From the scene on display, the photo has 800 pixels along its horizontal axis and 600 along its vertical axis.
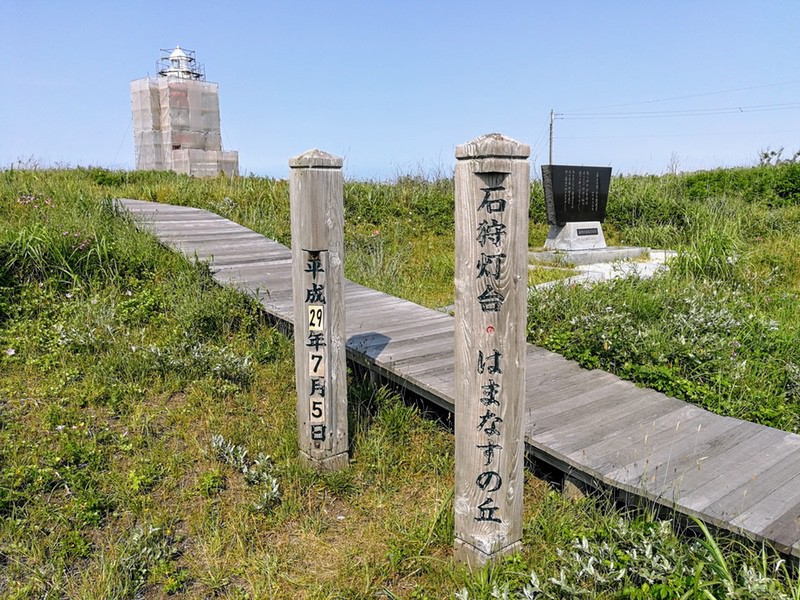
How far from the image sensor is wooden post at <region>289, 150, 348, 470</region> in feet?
11.1

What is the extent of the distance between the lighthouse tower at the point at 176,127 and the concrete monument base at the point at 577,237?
96.7 ft

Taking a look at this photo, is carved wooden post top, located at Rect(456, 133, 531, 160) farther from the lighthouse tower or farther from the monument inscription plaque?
the lighthouse tower

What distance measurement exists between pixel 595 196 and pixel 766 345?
6463 mm

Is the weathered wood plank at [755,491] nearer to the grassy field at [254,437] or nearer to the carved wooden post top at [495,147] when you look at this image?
the grassy field at [254,437]

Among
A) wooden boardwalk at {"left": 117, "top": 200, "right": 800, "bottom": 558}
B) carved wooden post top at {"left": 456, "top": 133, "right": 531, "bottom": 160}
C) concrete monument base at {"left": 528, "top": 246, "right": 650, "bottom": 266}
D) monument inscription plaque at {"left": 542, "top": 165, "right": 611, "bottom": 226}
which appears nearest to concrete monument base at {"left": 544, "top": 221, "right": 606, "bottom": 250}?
monument inscription plaque at {"left": 542, "top": 165, "right": 611, "bottom": 226}

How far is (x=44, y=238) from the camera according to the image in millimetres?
6102

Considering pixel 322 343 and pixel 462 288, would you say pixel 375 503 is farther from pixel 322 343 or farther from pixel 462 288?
pixel 462 288

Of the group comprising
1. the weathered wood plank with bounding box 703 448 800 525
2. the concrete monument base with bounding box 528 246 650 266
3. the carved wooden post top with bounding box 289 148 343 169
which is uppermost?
the carved wooden post top with bounding box 289 148 343 169

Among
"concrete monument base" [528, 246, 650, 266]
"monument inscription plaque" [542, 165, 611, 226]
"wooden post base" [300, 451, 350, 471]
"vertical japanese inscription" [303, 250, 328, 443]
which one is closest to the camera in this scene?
"vertical japanese inscription" [303, 250, 328, 443]

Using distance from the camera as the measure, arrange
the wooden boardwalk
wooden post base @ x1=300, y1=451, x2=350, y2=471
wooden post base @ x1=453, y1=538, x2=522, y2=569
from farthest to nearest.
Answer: wooden post base @ x1=300, y1=451, x2=350, y2=471, the wooden boardwalk, wooden post base @ x1=453, y1=538, x2=522, y2=569

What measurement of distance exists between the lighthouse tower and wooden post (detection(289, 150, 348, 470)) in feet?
115

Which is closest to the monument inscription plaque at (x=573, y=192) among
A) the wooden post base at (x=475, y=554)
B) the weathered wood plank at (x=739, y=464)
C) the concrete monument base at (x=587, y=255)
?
the concrete monument base at (x=587, y=255)

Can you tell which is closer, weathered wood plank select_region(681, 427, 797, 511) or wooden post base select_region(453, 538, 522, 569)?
wooden post base select_region(453, 538, 522, 569)

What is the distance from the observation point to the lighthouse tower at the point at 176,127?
120ft
